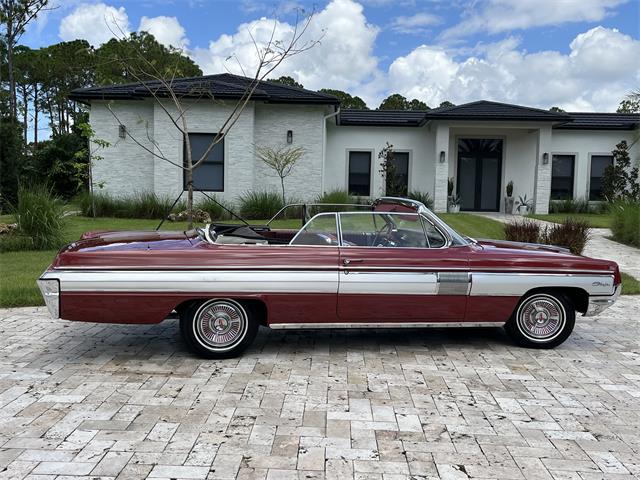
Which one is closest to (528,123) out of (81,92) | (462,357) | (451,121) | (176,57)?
(451,121)

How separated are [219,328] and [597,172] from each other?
21.1 m

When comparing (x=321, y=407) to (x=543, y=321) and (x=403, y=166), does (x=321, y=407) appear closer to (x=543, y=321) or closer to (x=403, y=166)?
(x=543, y=321)

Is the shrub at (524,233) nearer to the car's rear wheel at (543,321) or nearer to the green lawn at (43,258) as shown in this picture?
the green lawn at (43,258)

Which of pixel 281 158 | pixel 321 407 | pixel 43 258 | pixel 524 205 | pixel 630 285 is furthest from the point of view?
pixel 524 205

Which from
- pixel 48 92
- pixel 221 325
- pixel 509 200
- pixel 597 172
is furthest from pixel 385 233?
pixel 48 92

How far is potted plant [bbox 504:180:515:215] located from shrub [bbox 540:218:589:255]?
33.7 ft

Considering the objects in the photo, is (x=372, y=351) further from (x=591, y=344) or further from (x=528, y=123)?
(x=528, y=123)

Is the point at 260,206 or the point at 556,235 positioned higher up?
the point at 260,206

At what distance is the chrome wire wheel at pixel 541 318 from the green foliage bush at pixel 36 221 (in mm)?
9704

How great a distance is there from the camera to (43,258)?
1038 cm

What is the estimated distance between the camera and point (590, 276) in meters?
5.36

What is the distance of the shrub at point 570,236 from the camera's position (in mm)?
10992

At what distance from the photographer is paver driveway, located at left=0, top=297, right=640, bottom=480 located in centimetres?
320

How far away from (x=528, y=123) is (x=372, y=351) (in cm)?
1705
